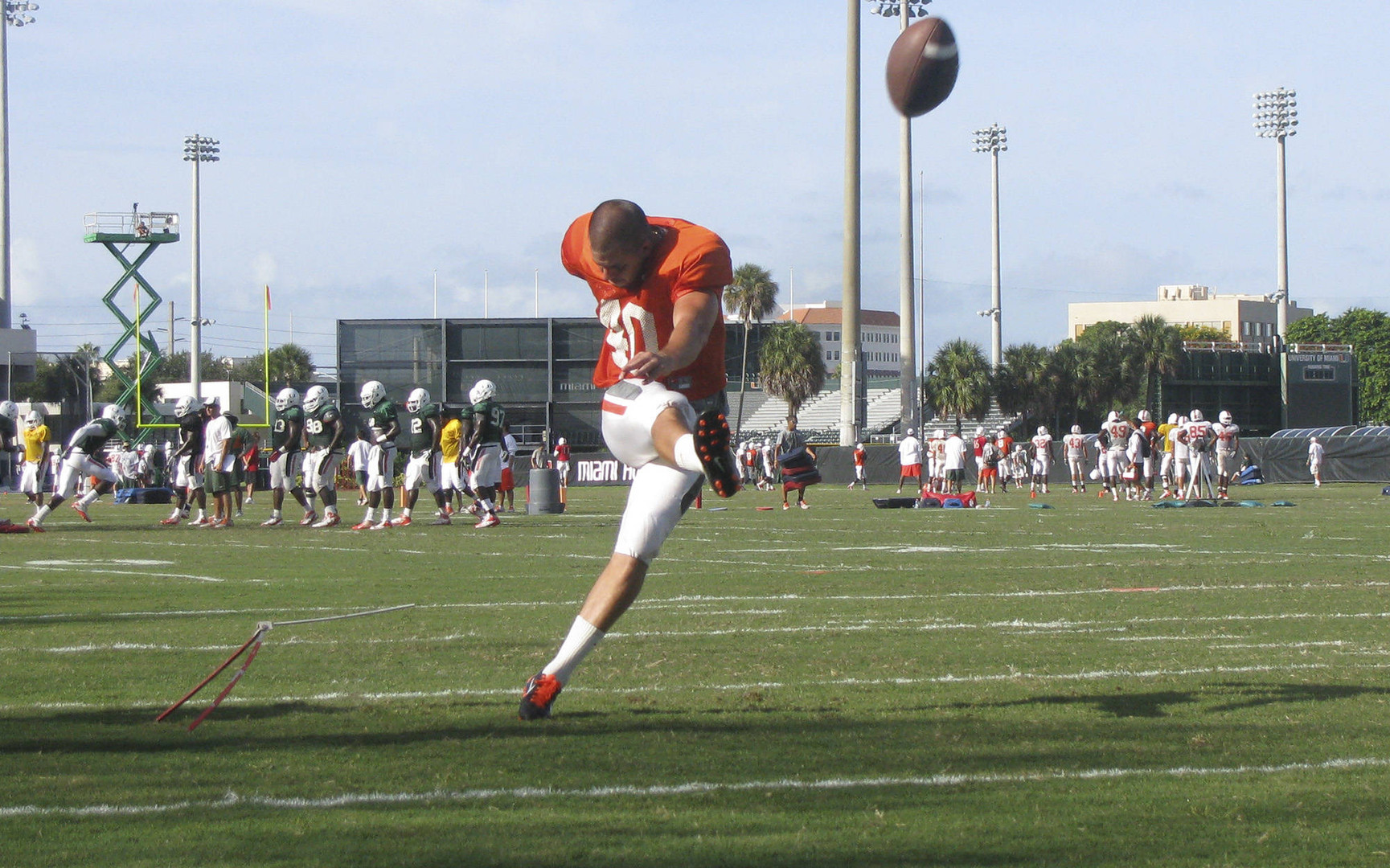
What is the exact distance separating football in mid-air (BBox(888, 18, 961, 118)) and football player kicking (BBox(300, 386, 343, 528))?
460 inches

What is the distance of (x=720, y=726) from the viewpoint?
4973mm

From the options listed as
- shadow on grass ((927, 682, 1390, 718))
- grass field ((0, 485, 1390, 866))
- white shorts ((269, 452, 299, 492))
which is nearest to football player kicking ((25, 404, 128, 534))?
white shorts ((269, 452, 299, 492))

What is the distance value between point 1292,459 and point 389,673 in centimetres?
4840

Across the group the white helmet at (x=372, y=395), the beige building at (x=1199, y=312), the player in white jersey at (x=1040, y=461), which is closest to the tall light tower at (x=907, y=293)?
the player in white jersey at (x=1040, y=461)

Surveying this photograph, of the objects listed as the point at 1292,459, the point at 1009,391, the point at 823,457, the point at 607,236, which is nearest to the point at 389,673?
the point at 607,236

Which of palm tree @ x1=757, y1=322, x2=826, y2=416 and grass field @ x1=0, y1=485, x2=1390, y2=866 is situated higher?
palm tree @ x1=757, y1=322, x2=826, y2=416

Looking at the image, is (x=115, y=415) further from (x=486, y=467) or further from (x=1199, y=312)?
(x=1199, y=312)

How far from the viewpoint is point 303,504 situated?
21.3 meters

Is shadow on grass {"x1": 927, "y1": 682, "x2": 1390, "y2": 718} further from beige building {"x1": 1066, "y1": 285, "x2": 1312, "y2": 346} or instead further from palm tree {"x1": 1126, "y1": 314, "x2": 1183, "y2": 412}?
beige building {"x1": 1066, "y1": 285, "x2": 1312, "y2": 346}

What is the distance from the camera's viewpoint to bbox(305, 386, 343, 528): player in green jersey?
20109mm

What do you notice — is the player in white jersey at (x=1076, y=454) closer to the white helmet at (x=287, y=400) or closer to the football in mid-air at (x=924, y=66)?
the white helmet at (x=287, y=400)

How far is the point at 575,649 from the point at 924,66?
618 cm

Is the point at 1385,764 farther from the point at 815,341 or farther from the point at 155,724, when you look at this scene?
the point at 815,341

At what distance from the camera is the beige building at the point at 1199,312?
532 ft
